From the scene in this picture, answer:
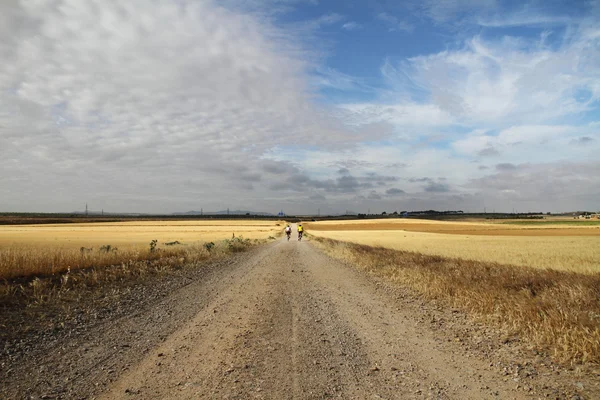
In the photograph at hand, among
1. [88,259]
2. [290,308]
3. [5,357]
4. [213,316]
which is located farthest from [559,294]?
[88,259]

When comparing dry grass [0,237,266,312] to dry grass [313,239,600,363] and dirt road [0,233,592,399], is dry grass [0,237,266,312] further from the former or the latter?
dry grass [313,239,600,363]

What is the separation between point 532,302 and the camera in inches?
327

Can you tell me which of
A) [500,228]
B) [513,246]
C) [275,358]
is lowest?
[500,228]

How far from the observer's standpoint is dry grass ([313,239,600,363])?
19.4 feet

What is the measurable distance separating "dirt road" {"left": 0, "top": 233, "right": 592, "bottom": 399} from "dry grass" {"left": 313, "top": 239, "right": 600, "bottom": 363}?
113 centimetres

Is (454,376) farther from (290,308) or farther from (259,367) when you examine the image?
(290,308)

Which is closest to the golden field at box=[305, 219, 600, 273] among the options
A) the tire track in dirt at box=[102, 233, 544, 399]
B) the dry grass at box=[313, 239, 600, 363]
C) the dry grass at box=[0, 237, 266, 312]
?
the dry grass at box=[313, 239, 600, 363]

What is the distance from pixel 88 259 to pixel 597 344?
1795 centimetres

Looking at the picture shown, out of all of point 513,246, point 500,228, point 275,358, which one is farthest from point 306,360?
point 500,228

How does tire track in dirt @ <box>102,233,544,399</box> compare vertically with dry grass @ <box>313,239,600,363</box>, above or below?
below

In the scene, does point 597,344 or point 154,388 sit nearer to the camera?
point 154,388

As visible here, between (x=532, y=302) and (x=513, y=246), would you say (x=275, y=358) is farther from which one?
(x=513, y=246)

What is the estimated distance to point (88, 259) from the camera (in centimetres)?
1644

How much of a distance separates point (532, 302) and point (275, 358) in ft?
20.6
